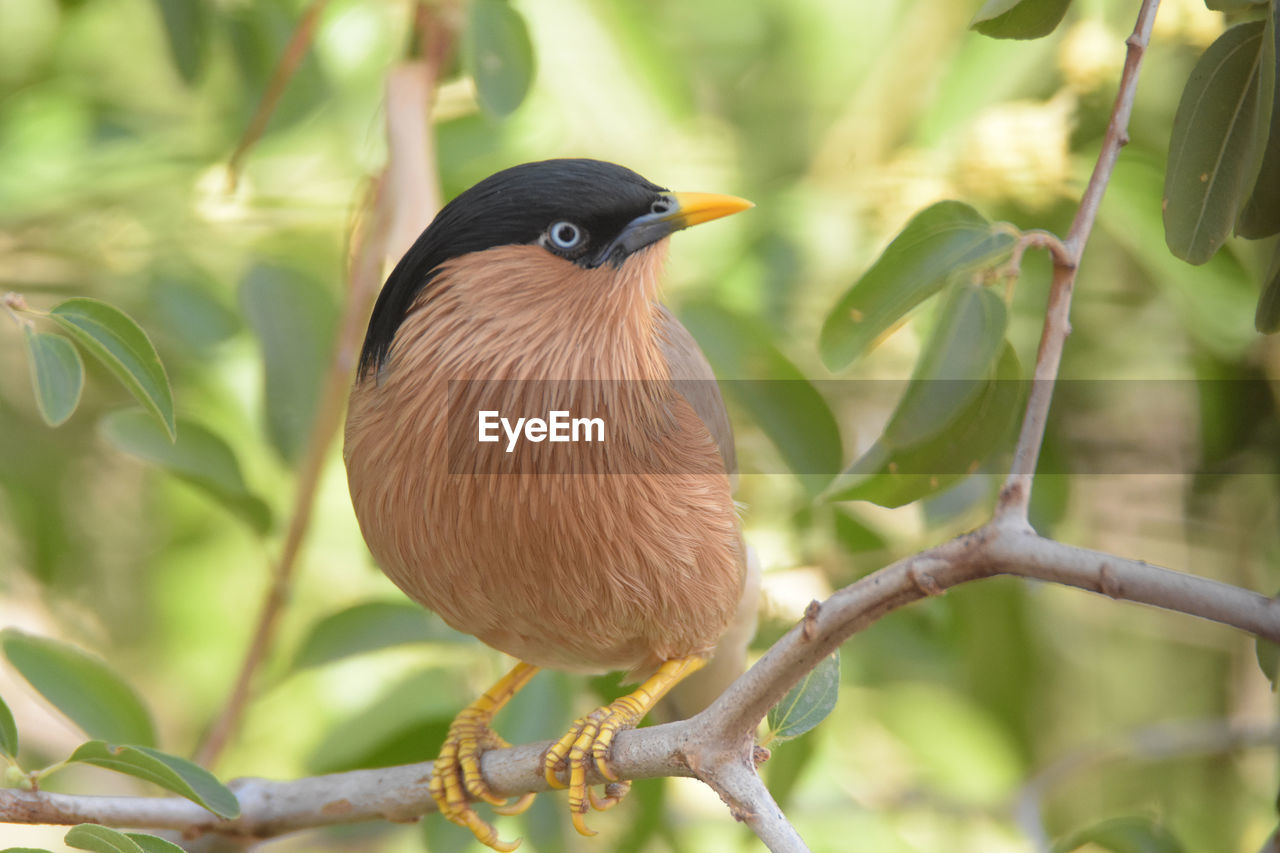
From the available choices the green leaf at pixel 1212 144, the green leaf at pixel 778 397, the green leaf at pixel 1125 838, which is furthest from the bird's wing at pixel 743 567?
the green leaf at pixel 1212 144

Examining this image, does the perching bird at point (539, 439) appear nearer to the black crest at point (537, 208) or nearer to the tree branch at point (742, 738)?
the black crest at point (537, 208)

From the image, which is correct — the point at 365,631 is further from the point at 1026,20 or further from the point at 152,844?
the point at 1026,20

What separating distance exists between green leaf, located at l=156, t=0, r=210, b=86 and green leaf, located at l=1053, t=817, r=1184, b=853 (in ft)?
7.05

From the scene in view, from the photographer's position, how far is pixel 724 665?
87.4 inches

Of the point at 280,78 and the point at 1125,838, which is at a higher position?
the point at 280,78

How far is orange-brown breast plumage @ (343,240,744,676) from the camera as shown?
5.18ft

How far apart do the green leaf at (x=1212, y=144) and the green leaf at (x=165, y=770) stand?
4.35 feet

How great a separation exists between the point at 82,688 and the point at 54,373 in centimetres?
76

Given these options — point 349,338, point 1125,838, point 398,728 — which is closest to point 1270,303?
point 1125,838

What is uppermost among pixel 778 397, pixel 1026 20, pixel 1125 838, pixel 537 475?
pixel 1026 20

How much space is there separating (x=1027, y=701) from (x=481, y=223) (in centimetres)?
232

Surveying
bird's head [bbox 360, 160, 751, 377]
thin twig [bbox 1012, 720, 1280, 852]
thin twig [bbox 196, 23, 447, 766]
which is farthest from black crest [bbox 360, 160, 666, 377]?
thin twig [bbox 1012, 720, 1280, 852]

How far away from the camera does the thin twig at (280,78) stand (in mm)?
2365

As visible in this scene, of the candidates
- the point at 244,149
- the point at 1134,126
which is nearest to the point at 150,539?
the point at 244,149
